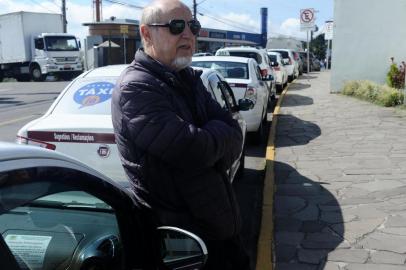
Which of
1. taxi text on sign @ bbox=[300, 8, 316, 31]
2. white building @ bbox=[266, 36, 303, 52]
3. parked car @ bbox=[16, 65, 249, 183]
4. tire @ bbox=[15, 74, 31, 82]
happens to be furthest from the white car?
white building @ bbox=[266, 36, 303, 52]

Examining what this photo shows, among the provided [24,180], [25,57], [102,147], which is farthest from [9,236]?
[25,57]

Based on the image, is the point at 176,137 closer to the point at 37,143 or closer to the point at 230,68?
the point at 37,143

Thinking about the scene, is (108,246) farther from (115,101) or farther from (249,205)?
(249,205)

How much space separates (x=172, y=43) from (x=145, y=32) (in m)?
0.15

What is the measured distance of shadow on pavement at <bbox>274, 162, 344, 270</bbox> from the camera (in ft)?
14.9

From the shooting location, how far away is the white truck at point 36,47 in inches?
1284

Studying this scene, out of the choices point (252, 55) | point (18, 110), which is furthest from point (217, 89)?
point (18, 110)

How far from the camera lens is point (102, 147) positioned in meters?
4.77

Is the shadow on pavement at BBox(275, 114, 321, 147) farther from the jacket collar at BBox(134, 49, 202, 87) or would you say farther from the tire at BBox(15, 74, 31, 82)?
the tire at BBox(15, 74, 31, 82)

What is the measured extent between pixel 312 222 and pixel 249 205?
1.11 meters

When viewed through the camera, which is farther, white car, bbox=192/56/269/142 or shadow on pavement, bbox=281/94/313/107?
shadow on pavement, bbox=281/94/313/107

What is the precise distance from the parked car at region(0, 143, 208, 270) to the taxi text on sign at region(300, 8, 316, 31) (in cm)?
2537

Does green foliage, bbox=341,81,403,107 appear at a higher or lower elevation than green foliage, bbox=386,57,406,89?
lower

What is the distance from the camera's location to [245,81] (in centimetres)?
1012
